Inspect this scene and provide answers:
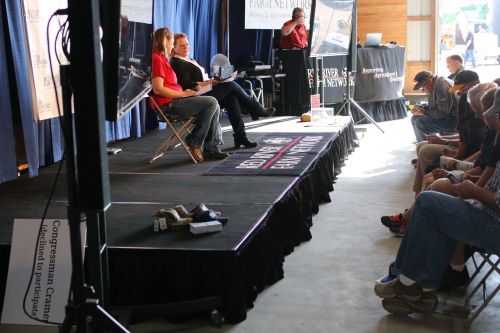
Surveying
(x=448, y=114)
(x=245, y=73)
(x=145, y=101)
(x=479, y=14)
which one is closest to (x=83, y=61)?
(x=448, y=114)

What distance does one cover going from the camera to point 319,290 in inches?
A: 123

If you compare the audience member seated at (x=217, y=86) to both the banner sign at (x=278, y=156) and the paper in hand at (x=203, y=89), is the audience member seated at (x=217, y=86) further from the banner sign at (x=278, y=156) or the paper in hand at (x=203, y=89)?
the banner sign at (x=278, y=156)

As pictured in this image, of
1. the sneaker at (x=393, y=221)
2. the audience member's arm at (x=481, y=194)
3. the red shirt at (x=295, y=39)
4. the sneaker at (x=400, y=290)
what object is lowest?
the sneaker at (x=393, y=221)

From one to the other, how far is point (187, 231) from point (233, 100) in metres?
2.86

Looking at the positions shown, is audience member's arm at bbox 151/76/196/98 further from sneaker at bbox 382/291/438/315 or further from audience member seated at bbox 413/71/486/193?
sneaker at bbox 382/291/438/315

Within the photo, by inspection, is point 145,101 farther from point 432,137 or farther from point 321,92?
point 432,137

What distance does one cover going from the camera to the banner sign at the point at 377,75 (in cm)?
945

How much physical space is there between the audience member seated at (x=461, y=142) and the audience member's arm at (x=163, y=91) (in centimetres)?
183

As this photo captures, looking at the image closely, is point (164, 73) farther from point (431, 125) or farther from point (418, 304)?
point (418, 304)

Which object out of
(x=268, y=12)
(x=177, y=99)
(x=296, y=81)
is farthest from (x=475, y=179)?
(x=268, y=12)

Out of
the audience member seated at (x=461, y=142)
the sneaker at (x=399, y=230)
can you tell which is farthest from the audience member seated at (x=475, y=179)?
the sneaker at (x=399, y=230)

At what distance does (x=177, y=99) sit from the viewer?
523cm

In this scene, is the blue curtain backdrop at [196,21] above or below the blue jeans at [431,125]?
→ above

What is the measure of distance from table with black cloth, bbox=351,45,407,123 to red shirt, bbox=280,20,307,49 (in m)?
0.82
